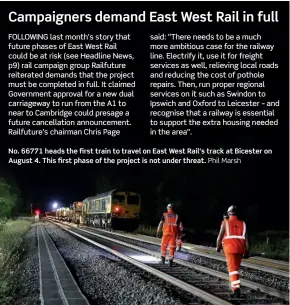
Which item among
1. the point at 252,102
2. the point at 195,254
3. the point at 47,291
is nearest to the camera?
the point at 47,291

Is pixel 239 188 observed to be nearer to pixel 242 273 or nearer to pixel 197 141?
pixel 197 141

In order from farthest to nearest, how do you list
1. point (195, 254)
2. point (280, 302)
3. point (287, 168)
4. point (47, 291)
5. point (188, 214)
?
point (188, 214) < point (287, 168) < point (195, 254) < point (47, 291) < point (280, 302)

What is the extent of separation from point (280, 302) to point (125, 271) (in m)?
4.88

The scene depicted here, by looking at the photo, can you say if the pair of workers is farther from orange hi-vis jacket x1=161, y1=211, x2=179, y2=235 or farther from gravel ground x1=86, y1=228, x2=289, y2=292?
orange hi-vis jacket x1=161, y1=211, x2=179, y2=235

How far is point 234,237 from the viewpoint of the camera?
7.92 meters

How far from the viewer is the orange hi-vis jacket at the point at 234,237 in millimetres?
7891

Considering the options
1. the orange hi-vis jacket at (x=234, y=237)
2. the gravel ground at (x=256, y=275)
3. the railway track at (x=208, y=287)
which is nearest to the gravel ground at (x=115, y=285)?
the railway track at (x=208, y=287)

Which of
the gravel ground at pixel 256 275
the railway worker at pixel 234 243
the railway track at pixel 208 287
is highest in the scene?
the railway worker at pixel 234 243

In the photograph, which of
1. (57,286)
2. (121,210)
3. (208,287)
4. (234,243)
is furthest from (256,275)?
(121,210)

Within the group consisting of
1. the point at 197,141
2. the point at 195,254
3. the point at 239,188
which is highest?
the point at 197,141

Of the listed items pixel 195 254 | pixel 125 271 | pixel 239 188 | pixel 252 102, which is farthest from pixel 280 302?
pixel 239 188

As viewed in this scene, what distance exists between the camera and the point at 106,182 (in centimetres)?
7112

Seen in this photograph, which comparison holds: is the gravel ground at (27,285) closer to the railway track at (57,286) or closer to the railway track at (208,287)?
the railway track at (57,286)

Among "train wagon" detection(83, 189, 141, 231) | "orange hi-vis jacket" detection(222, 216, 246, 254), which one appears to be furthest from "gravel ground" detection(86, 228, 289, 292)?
"train wagon" detection(83, 189, 141, 231)
